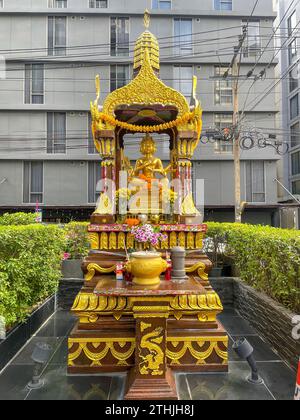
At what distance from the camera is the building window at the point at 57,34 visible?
21172mm

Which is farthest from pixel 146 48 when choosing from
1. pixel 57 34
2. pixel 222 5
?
pixel 222 5

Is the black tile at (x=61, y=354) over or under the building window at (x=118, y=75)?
under

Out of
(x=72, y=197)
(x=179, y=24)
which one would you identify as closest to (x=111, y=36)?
(x=179, y=24)

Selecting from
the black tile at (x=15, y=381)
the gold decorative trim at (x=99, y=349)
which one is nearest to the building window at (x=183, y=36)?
the gold decorative trim at (x=99, y=349)

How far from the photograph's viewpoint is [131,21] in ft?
70.3

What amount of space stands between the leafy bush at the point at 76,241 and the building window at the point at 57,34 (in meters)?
17.7

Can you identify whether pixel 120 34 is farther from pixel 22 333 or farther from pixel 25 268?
pixel 22 333

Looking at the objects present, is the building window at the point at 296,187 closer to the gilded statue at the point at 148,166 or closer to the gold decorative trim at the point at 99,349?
the gilded statue at the point at 148,166

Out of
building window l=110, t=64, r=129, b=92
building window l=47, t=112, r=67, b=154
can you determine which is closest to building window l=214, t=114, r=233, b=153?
building window l=110, t=64, r=129, b=92

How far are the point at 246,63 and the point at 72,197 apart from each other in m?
16.5

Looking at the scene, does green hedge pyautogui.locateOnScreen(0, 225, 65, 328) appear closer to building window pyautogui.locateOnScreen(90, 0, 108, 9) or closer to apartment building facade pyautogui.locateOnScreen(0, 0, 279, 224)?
apartment building facade pyautogui.locateOnScreen(0, 0, 279, 224)

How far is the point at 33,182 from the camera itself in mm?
21203

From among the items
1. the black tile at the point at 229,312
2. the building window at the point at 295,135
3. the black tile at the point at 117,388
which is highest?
the building window at the point at 295,135

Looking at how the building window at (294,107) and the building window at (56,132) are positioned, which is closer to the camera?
the building window at (56,132)
